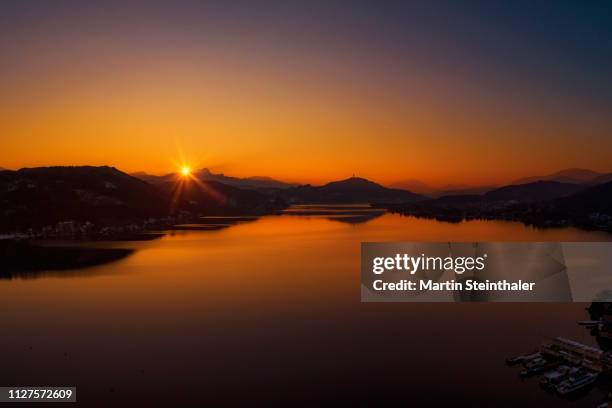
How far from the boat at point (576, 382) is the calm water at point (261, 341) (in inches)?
14.7

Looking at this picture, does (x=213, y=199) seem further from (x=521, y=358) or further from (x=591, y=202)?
(x=521, y=358)

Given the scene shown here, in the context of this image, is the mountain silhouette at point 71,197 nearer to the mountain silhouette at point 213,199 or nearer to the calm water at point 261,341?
the mountain silhouette at point 213,199

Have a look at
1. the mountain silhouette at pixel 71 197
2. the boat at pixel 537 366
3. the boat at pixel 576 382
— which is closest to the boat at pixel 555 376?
the boat at pixel 576 382

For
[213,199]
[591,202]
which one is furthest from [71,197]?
[591,202]

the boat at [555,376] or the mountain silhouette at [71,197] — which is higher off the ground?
the mountain silhouette at [71,197]

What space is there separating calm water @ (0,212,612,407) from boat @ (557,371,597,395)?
1.23 ft

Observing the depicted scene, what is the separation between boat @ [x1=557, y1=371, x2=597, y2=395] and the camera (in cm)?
1385

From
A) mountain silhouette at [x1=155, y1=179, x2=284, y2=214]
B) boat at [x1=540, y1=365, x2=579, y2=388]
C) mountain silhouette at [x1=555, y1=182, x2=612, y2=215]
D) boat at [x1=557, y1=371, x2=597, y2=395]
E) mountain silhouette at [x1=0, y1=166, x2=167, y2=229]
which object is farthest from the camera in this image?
mountain silhouette at [x1=155, y1=179, x2=284, y2=214]

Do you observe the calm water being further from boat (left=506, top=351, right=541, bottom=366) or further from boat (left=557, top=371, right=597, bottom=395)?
boat (left=506, top=351, right=541, bottom=366)

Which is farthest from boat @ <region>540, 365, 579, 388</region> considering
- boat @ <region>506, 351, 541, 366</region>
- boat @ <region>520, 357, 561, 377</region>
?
boat @ <region>506, 351, 541, 366</region>

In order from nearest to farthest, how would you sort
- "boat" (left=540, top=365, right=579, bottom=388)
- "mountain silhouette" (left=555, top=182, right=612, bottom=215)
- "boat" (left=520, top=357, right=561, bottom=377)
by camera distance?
1. "boat" (left=540, top=365, right=579, bottom=388)
2. "boat" (left=520, top=357, right=561, bottom=377)
3. "mountain silhouette" (left=555, top=182, right=612, bottom=215)

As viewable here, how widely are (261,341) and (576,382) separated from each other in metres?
10.8

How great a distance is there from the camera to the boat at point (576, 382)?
45.4ft

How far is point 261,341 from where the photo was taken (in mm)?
18453
